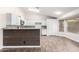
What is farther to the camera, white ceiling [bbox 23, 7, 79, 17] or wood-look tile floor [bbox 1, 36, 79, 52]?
wood-look tile floor [bbox 1, 36, 79, 52]

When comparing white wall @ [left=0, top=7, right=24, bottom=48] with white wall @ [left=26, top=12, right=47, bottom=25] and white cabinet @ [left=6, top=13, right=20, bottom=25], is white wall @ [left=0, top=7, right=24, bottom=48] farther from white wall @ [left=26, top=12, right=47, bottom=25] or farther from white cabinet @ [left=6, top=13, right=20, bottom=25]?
white wall @ [left=26, top=12, right=47, bottom=25]

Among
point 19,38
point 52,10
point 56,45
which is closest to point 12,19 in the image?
point 19,38

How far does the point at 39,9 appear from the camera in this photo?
3279mm

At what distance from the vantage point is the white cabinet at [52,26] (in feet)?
11.1

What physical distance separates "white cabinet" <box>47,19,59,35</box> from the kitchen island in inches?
17.1

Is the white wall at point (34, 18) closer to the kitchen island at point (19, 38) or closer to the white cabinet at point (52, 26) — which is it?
the white cabinet at point (52, 26)

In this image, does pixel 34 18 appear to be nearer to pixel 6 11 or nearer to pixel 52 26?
pixel 52 26

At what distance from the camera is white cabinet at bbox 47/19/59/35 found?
3393 millimetres

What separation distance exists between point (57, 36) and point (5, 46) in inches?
60.2

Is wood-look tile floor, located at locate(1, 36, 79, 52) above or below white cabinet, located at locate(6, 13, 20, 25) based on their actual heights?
below

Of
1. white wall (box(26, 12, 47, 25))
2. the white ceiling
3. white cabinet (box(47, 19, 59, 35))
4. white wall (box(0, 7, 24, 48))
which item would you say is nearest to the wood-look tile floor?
white cabinet (box(47, 19, 59, 35))

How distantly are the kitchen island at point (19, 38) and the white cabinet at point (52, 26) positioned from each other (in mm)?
435

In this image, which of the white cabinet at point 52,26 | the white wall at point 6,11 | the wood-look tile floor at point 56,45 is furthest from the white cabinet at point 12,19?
the white cabinet at point 52,26
